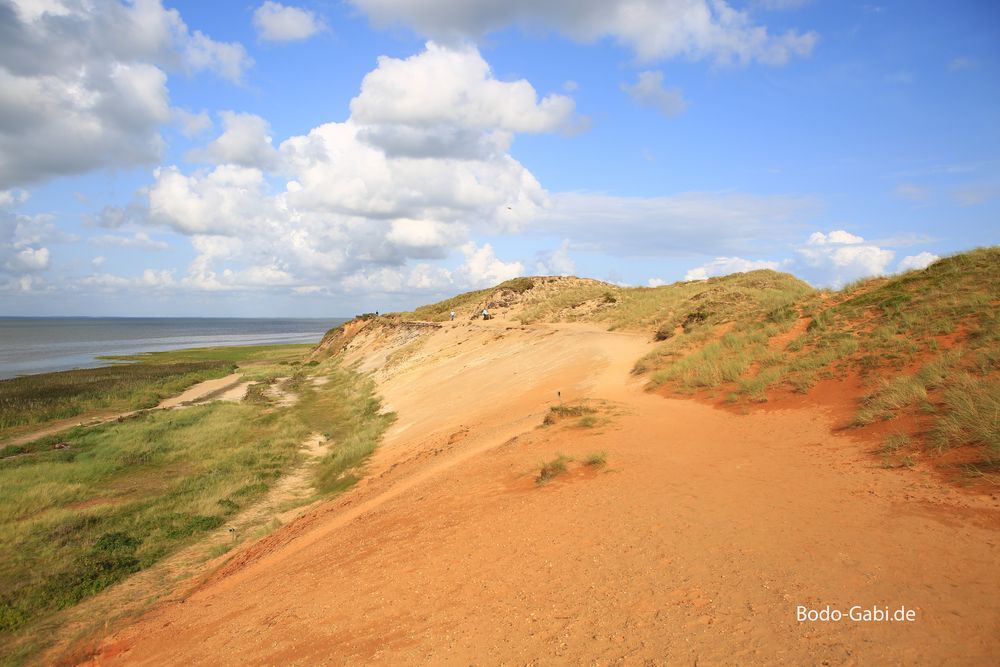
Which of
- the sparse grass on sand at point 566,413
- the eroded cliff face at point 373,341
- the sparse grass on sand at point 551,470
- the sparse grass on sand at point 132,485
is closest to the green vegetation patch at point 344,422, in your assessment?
the sparse grass on sand at point 132,485

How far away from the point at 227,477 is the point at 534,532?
13.9 metres

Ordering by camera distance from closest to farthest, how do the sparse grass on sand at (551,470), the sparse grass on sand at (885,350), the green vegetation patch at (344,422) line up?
the sparse grass on sand at (885,350) < the sparse grass on sand at (551,470) < the green vegetation patch at (344,422)

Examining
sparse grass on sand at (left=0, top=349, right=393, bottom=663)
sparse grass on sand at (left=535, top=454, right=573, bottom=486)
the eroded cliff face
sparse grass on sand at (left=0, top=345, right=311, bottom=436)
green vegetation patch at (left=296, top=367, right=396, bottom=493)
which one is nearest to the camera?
sparse grass on sand at (left=535, top=454, right=573, bottom=486)

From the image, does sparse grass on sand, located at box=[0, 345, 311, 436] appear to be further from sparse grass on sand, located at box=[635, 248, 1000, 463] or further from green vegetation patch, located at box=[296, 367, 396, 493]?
sparse grass on sand, located at box=[635, 248, 1000, 463]

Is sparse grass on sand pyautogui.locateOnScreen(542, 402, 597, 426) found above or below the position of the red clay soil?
above

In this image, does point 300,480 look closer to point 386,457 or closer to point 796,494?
point 386,457

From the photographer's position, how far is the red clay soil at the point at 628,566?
4934 mm

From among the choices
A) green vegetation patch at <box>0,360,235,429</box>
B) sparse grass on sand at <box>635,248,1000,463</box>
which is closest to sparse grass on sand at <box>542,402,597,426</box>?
sparse grass on sand at <box>635,248,1000,463</box>

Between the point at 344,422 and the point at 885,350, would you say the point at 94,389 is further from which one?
the point at 885,350

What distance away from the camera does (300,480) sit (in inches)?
703

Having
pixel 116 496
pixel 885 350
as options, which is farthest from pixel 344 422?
pixel 885 350

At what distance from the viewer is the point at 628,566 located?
641cm

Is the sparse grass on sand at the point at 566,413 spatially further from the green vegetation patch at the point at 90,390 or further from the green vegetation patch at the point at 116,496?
the green vegetation patch at the point at 90,390

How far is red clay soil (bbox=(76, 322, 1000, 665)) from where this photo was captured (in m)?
4.93
